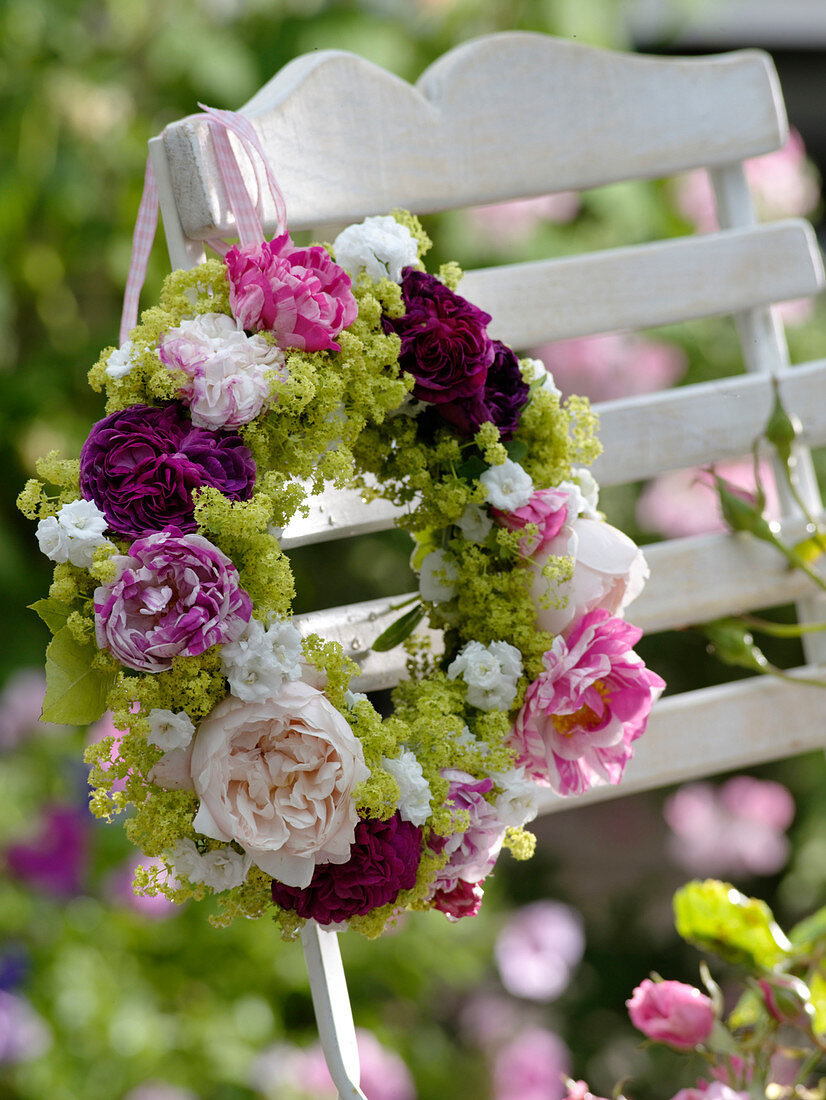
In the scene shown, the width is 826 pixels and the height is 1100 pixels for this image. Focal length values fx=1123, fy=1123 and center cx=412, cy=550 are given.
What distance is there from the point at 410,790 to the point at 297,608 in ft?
4.50

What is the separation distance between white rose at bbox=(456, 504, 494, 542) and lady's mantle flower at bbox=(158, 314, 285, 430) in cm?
17

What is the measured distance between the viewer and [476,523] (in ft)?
2.43

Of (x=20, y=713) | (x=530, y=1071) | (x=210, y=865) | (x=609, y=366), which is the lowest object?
(x=530, y=1071)

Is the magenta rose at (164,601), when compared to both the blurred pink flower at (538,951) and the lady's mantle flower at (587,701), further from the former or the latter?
the blurred pink flower at (538,951)

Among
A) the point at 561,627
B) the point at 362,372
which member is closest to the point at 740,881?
the point at 561,627

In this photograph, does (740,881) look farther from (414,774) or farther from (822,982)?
(414,774)

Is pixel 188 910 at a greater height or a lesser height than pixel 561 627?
lesser

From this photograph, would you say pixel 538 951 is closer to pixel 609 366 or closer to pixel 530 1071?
pixel 530 1071

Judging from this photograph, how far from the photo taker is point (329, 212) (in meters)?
0.87

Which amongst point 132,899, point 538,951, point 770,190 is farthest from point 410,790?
point 770,190

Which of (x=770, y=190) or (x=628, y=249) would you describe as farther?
(x=770, y=190)

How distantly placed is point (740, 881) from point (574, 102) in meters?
1.59

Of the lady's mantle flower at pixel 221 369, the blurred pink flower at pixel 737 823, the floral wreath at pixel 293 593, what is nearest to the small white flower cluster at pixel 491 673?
the floral wreath at pixel 293 593

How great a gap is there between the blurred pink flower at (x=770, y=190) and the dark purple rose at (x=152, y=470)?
1.45 metres
